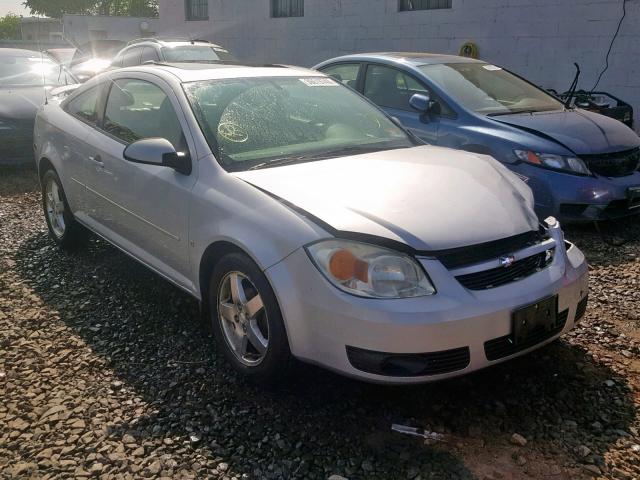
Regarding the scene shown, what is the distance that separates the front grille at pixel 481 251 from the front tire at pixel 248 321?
750 mm

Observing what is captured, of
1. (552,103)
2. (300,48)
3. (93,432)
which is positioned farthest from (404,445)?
(300,48)

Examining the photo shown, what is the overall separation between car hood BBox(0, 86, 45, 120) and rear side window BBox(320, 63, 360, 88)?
371 cm

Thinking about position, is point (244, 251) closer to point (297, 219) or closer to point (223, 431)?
point (297, 219)

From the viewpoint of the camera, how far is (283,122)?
3.65 m

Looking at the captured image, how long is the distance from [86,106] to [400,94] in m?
2.96

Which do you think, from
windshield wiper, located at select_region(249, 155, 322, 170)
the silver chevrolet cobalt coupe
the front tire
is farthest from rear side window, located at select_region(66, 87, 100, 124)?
the front tire

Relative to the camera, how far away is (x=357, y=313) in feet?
8.33

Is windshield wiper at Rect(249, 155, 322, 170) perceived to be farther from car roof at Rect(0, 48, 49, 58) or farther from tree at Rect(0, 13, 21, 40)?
tree at Rect(0, 13, 21, 40)

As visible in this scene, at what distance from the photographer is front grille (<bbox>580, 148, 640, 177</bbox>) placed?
5.16 m

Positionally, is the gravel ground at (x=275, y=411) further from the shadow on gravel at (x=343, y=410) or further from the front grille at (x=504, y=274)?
the front grille at (x=504, y=274)

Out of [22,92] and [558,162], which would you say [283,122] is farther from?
[22,92]

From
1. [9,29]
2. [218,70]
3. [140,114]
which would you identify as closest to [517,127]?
[218,70]

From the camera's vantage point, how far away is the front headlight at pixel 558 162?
16.8 feet

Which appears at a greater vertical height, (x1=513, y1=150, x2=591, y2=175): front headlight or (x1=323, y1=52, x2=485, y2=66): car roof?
(x1=323, y1=52, x2=485, y2=66): car roof
